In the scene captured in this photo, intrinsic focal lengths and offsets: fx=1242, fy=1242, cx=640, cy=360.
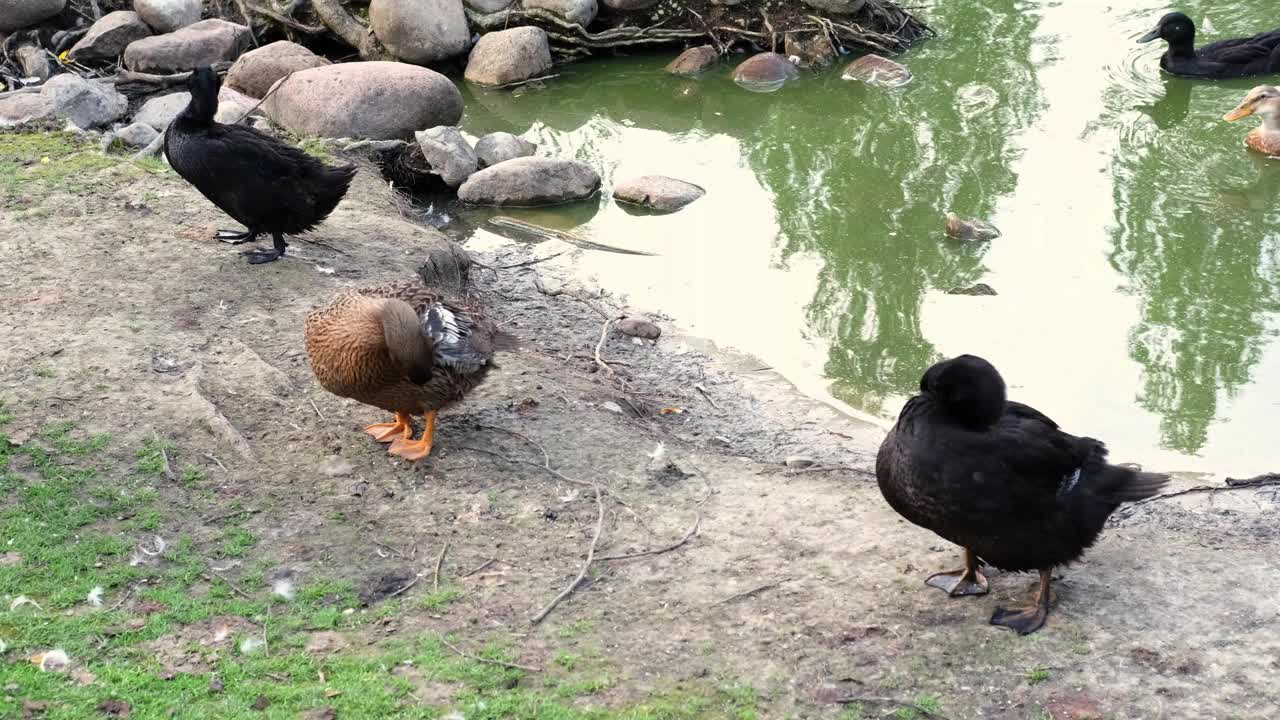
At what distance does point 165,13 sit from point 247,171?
24.8ft

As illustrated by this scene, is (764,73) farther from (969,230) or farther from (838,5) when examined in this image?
(969,230)

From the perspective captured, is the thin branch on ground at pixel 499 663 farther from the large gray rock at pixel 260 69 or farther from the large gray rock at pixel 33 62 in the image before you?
the large gray rock at pixel 33 62

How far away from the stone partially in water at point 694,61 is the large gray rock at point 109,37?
20.4ft

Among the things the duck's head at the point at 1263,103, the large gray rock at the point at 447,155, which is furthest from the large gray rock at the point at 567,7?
the duck's head at the point at 1263,103

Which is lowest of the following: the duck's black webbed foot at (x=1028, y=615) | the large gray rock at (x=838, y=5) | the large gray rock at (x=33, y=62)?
the large gray rock at (x=33, y=62)

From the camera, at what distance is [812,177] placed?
459 inches

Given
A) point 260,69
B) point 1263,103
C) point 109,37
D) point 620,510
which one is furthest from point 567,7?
point 620,510

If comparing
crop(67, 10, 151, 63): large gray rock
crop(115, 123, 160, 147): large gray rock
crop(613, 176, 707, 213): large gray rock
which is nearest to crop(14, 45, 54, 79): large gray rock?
crop(67, 10, 151, 63): large gray rock

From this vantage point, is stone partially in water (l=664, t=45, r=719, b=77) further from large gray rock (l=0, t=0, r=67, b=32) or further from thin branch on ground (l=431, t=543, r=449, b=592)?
thin branch on ground (l=431, t=543, r=449, b=592)

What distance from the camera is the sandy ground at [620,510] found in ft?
15.1

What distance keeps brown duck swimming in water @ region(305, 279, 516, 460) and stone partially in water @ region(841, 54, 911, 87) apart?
345 inches

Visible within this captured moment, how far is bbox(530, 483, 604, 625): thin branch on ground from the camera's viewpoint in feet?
16.3

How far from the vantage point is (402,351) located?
5699 millimetres

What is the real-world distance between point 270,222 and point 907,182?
227 inches
